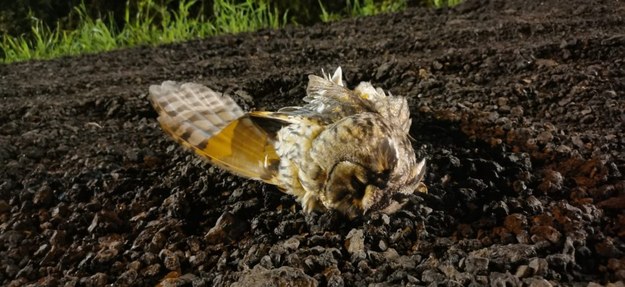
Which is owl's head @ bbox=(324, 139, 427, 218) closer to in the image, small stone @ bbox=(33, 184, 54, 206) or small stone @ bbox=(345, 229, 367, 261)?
small stone @ bbox=(345, 229, 367, 261)

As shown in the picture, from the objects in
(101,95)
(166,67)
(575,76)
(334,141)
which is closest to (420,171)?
(334,141)

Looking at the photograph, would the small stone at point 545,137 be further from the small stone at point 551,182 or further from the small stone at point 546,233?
the small stone at point 546,233

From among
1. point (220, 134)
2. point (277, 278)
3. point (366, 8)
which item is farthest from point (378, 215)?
point (366, 8)

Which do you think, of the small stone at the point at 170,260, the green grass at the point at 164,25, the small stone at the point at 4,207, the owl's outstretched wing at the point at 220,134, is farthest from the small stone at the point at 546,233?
the green grass at the point at 164,25

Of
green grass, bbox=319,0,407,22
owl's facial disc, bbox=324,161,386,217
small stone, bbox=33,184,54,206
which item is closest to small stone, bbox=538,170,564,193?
owl's facial disc, bbox=324,161,386,217

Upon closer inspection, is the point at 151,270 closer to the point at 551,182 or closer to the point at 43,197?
the point at 43,197

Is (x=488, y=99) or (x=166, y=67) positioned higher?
(x=488, y=99)

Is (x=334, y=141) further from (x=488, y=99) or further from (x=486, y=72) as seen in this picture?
(x=486, y=72)
